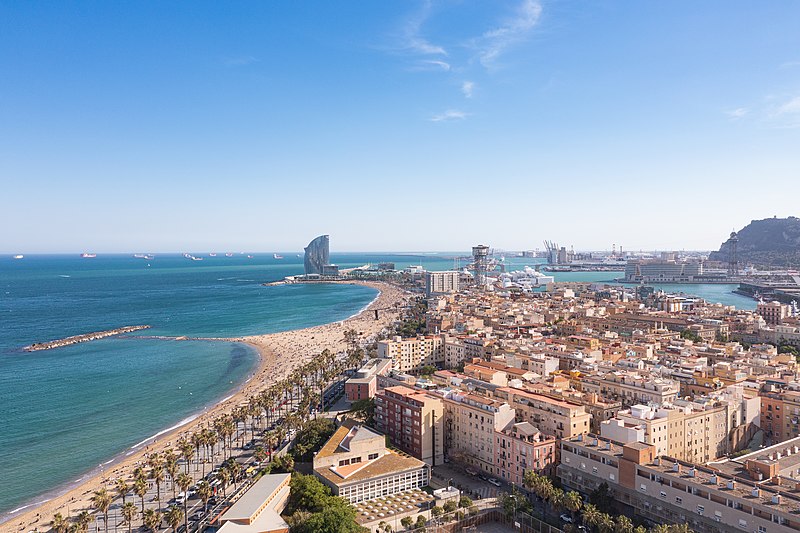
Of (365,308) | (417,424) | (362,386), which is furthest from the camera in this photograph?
(365,308)

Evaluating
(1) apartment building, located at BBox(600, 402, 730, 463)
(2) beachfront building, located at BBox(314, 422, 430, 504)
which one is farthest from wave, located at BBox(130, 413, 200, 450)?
(1) apartment building, located at BBox(600, 402, 730, 463)

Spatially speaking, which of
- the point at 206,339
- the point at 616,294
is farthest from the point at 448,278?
the point at 206,339

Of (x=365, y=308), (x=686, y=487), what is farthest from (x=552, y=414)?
(x=365, y=308)

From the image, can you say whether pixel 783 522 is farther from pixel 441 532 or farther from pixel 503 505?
pixel 441 532

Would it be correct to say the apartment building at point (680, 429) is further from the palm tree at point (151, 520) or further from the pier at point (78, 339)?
the pier at point (78, 339)

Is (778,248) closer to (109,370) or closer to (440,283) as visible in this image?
(440,283)

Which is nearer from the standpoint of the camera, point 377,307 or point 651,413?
point 651,413
